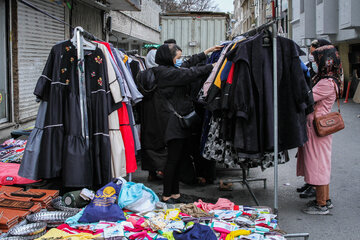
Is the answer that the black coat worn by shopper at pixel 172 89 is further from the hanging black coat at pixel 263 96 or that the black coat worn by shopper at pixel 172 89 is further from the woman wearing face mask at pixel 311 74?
the woman wearing face mask at pixel 311 74

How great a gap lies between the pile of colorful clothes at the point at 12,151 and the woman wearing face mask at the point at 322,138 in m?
3.85

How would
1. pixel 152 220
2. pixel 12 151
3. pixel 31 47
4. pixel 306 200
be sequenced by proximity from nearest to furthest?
1. pixel 152 220
2. pixel 306 200
3. pixel 12 151
4. pixel 31 47

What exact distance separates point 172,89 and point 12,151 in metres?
2.62

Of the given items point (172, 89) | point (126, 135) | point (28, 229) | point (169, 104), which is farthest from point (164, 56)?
point (28, 229)

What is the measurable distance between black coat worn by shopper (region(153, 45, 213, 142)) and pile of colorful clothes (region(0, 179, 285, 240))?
906 mm

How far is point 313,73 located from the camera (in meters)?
5.12

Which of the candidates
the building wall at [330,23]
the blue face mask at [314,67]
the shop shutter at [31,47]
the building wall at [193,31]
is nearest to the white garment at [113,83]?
the blue face mask at [314,67]

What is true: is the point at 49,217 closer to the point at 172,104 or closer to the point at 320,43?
the point at 172,104

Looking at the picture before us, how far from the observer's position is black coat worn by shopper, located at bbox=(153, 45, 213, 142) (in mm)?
4645

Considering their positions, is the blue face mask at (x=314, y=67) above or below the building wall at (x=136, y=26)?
below

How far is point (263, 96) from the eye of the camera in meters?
4.09

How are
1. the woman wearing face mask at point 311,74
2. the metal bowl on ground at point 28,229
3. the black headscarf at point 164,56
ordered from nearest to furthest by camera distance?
1. the metal bowl on ground at point 28,229
2. the black headscarf at point 164,56
3. the woman wearing face mask at point 311,74

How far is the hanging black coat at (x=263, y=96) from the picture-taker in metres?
4.00

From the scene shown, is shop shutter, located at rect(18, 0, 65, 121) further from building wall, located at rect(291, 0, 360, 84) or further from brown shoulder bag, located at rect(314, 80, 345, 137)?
building wall, located at rect(291, 0, 360, 84)
